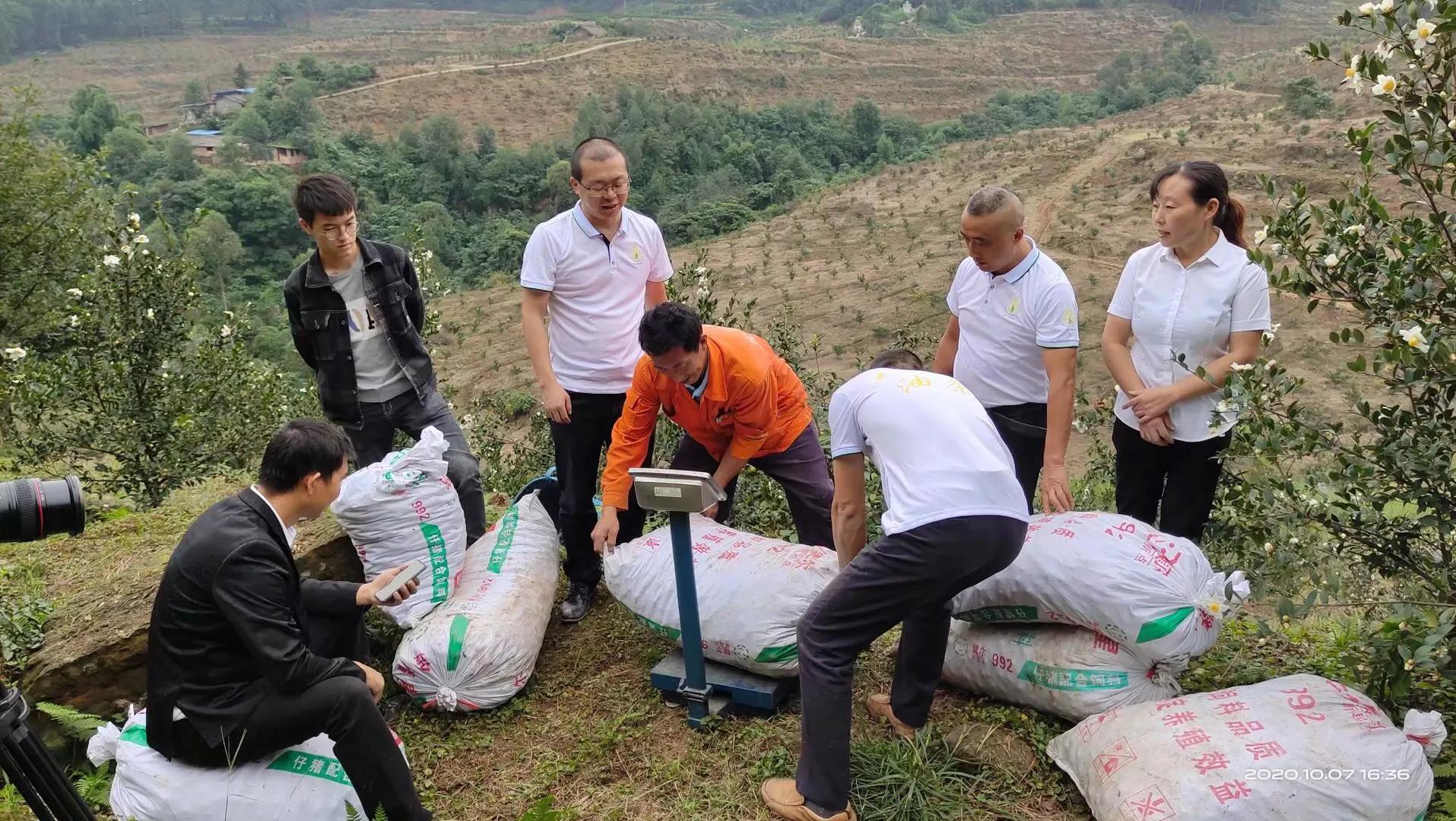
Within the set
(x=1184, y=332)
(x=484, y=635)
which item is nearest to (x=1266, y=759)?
(x=1184, y=332)

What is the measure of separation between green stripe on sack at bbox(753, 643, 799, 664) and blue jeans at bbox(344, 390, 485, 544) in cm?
122

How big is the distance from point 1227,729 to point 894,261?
17.9 metres

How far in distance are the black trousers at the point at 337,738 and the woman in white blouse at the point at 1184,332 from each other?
224cm

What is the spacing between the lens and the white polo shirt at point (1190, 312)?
2.77m

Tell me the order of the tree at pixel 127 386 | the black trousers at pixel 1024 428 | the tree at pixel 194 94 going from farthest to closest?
the tree at pixel 194 94 < the tree at pixel 127 386 < the black trousers at pixel 1024 428

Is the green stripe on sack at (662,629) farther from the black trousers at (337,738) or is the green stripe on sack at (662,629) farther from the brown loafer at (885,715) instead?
the black trousers at (337,738)

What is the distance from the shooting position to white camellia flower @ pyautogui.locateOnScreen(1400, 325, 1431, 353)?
2150 millimetres

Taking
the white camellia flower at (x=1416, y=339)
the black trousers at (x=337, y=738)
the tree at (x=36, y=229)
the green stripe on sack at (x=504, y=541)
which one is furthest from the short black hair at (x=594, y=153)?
the tree at (x=36, y=229)

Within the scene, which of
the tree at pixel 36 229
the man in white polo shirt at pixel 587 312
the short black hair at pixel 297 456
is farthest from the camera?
the tree at pixel 36 229

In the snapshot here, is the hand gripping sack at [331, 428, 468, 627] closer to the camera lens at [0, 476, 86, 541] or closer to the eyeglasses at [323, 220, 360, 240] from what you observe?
the eyeglasses at [323, 220, 360, 240]

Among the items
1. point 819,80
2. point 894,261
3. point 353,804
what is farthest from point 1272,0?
point 353,804

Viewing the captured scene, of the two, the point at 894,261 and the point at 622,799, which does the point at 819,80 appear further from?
the point at 622,799

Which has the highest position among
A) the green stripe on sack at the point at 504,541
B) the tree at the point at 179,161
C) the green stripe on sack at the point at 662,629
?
the green stripe on sack at the point at 504,541

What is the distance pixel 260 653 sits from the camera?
221cm
